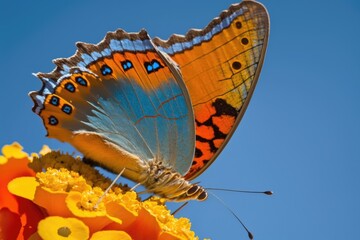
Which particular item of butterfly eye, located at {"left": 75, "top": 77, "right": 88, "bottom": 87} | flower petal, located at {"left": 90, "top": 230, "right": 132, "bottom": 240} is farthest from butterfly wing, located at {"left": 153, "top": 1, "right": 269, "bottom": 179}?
flower petal, located at {"left": 90, "top": 230, "right": 132, "bottom": 240}

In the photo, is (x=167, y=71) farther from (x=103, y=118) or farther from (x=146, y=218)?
(x=146, y=218)

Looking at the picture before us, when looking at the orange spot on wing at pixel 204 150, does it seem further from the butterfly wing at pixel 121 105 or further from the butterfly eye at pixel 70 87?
the butterfly eye at pixel 70 87

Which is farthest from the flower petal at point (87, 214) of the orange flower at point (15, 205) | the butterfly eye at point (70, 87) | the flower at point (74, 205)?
the butterfly eye at point (70, 87)

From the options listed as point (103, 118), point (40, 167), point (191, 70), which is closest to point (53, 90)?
point (103, 118)

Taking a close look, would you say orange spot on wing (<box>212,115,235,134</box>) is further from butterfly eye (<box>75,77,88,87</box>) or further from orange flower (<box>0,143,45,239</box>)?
orange flower (<box>0,143,45,239</box>)

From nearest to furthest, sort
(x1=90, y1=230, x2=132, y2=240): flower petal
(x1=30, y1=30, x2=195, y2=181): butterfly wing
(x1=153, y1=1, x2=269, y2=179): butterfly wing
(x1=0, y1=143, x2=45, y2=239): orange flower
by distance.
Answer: (x1=90, y1=230, x2=132, y2=240): flower petal
(x1=0, y1=143, x2=45, y2=239): orange flower
(x1=30, y1=30, x2=195, y2=181): butterfly wing
(x1=153, y1=1, x2=269, y2=179): butterfly wing

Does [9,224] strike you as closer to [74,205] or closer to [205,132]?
[74,205]

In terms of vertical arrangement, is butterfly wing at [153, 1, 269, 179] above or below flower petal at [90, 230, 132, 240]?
above
